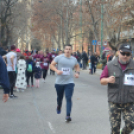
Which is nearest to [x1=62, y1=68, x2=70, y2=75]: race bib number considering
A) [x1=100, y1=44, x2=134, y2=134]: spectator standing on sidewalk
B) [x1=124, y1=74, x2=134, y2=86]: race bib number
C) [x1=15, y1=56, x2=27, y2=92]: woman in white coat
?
[x1=100, y1=44, x2=134, y2=134]: spectator standing on sidewalk

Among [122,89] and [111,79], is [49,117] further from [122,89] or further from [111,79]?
[111,79]

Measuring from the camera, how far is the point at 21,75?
12977 millimetres

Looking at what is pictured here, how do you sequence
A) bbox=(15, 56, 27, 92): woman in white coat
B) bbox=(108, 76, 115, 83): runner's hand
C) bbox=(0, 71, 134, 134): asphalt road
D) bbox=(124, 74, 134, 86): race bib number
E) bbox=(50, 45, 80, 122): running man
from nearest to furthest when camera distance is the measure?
bbox=(108, 76, 115, 83): runner's hand → bbox=(124, 74, 134, 86): race bib number → bbox=(0, 71, 134, 134): asphalt road → bbox=(50, 45, 80, 122): running man → bbox=(15, 56, 27, 92): woman in white coat

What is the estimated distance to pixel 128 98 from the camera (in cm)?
454

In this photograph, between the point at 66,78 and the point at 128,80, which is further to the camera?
the point at 66,78

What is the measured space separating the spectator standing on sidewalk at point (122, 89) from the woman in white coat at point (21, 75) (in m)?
8.54

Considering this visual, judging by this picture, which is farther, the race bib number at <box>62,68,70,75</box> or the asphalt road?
the race bib number at <box>62,68,70,75</box>

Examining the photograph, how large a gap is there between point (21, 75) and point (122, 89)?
886 centimetres

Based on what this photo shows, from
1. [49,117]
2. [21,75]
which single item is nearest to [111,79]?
[49,117]

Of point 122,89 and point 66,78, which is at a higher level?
point 122,89

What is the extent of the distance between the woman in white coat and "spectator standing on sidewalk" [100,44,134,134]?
854cm

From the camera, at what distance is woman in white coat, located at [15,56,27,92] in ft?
41.9

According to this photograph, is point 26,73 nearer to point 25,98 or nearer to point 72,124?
point 25,98

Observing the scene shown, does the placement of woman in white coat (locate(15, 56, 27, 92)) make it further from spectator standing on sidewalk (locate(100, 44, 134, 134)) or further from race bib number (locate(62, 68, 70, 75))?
spectator standing on sidewalk (locate(100, 44, 134, 134))
